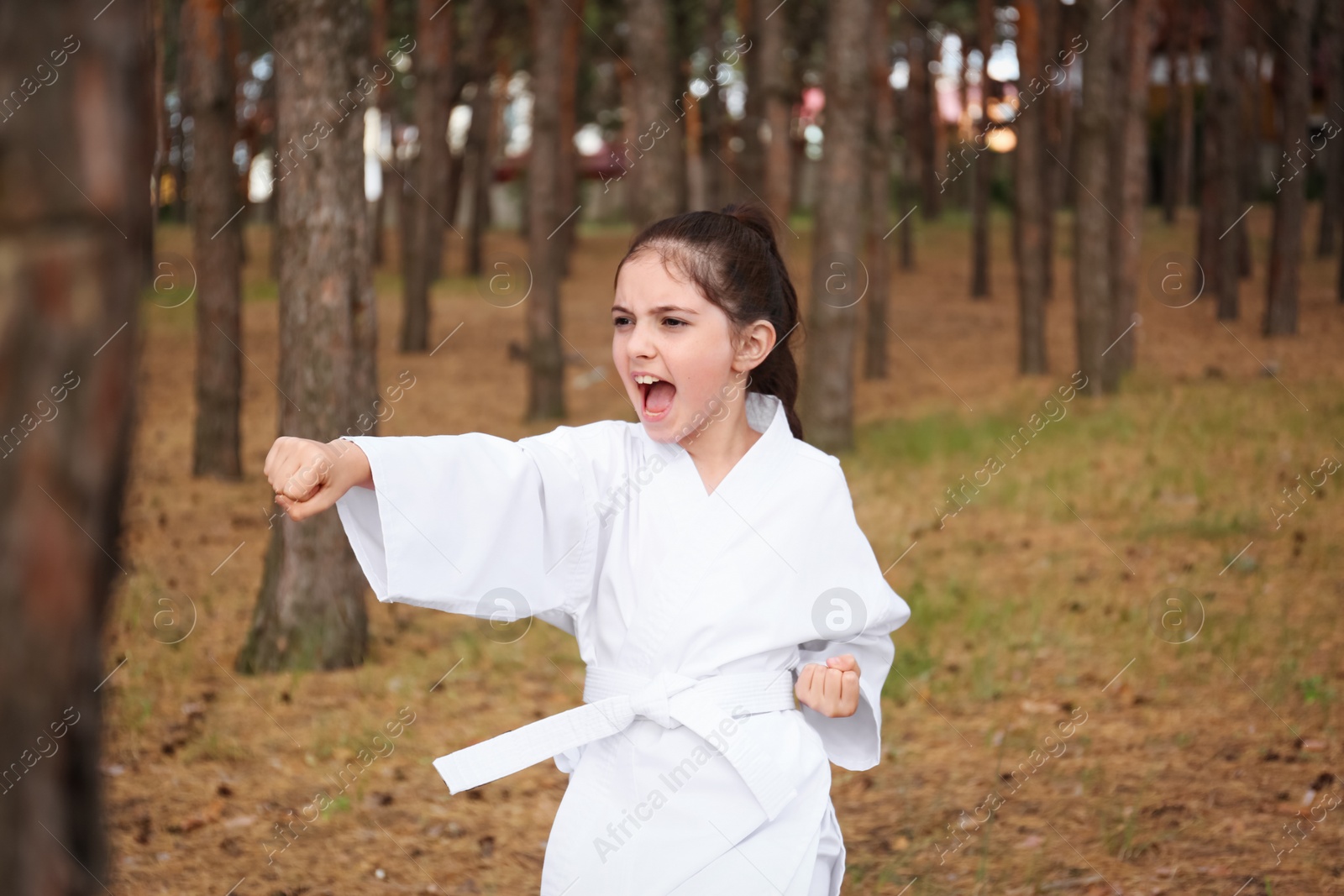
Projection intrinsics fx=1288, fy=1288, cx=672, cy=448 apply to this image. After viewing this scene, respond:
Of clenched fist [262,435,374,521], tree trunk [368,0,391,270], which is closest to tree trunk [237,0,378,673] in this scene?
clenched fist [262,435,374,521]

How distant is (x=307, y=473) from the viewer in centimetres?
197

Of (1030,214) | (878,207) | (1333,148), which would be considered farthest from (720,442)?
(1333,148)

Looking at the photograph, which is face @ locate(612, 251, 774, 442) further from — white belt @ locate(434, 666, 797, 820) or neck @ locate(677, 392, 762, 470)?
white belt @ locate(434, 666, 797, 820)

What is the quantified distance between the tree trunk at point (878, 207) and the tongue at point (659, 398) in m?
11.9

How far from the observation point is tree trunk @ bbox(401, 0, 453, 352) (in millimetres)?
15383

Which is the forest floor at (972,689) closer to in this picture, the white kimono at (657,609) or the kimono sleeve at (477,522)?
the kimono sleeve at (477,522)

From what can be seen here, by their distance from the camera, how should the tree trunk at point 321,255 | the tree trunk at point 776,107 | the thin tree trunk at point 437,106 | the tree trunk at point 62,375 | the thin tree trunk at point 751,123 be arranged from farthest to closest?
the thin tree trunk at point 751,123 → the thin tree trunk at point 437,106 → the tree trunk at point 776,107 → the tree trunk at point 321,255 → the tree trunk at point 62,375

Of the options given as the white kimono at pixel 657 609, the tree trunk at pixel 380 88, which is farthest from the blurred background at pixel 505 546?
the tree trunk at pixel 380 88

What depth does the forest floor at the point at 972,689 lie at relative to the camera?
4.55 meters

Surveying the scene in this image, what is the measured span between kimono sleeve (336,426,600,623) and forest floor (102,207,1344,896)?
41 cm

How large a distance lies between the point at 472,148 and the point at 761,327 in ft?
78.3

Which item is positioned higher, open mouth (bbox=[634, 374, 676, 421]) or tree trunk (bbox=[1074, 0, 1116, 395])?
tree trunk (bbox=[1074, 0, 1116, 395])

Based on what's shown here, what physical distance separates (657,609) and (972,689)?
409cm

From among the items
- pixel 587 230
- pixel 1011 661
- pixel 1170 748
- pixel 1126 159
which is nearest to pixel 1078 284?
pixel 1126 159
